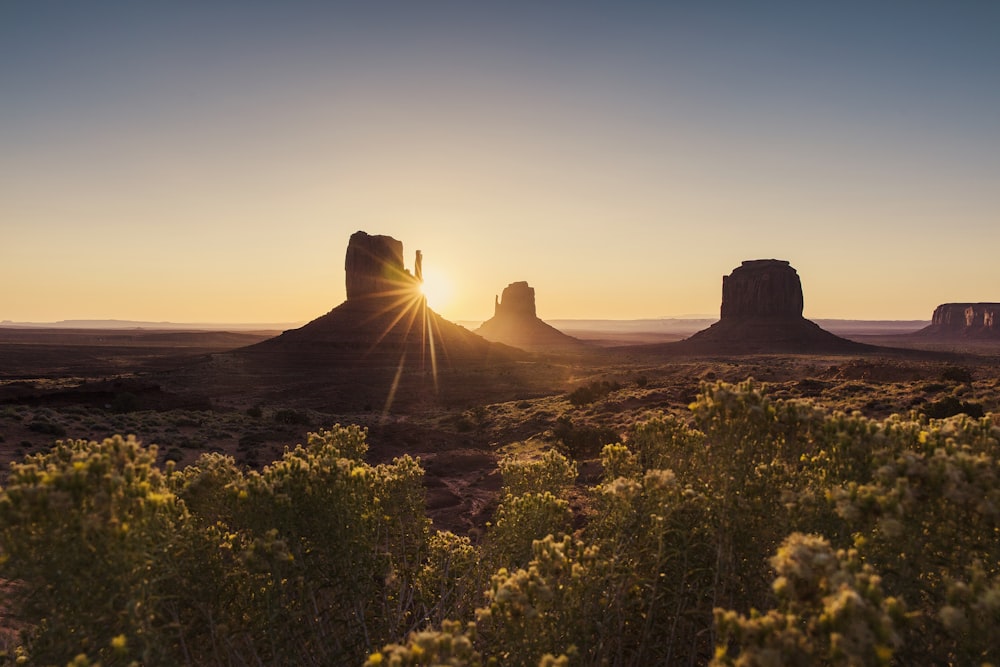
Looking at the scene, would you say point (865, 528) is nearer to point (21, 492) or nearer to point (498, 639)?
point (498, 639)

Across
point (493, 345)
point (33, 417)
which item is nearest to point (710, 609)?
point (33, 417)

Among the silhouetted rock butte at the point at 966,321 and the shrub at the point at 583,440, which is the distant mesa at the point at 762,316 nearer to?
the shrub at the point at 583,440

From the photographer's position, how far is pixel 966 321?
183875 mm

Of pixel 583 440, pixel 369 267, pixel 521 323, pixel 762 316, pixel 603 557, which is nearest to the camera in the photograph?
pixel 603 557

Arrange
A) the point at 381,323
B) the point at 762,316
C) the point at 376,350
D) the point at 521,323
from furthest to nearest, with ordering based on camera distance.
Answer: the point at 521,323
the point at 762,316
the point at 381,323
the point at 376,350

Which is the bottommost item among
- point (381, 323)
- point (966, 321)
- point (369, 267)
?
point (381, 323)

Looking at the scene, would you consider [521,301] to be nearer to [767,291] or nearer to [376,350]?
[767,291]

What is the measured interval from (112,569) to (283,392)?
183 ft

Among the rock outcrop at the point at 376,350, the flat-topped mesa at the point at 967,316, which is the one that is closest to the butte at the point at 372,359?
the rock outcrop at the point at 376,350

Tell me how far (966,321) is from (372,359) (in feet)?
721

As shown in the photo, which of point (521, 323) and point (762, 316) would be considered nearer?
point (762, 316)

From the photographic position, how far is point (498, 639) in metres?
3.83

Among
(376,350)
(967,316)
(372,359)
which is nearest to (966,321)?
(967,316)

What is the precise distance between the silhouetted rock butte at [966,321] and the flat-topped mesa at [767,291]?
104 meters
